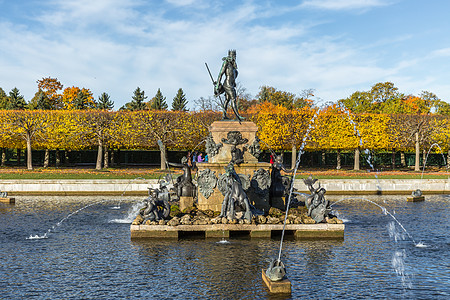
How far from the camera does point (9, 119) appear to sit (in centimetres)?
4547

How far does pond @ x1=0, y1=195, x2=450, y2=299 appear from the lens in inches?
413

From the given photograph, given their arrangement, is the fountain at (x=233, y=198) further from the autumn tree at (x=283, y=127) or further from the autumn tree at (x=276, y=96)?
the autumn tree at (x=276, y=96)

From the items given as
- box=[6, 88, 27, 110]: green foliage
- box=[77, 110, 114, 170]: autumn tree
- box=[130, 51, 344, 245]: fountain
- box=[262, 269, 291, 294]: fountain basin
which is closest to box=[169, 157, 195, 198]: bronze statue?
box=[130, 51, 344, 245]: fountain

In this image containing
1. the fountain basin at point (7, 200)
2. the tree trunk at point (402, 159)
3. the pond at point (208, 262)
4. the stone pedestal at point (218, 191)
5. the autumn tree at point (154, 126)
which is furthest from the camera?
the tree trunk at point (402, 159)

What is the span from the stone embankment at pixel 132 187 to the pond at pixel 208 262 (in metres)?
10.4

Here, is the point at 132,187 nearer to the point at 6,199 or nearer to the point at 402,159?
the point at 6,199

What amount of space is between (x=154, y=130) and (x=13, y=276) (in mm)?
36740

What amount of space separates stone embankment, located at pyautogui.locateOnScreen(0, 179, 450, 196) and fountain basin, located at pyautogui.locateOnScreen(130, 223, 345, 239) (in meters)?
13.9

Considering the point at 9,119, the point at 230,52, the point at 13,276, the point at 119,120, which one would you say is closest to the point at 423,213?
the point at 230,52

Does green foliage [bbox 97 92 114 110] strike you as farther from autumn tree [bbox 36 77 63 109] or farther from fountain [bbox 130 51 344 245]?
fountain [bbox 130 51 344 245]

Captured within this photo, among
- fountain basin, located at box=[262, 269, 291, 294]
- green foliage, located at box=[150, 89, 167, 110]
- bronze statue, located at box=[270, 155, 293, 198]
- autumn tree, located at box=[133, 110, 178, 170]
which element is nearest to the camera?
fountain basin, located at box=[262, 269, 291, 294]

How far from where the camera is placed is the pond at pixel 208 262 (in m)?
10.5

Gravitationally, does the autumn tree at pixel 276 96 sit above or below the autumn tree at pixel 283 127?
above

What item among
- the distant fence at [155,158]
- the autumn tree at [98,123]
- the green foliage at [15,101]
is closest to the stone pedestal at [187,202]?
the autumn tree at [98,123]
